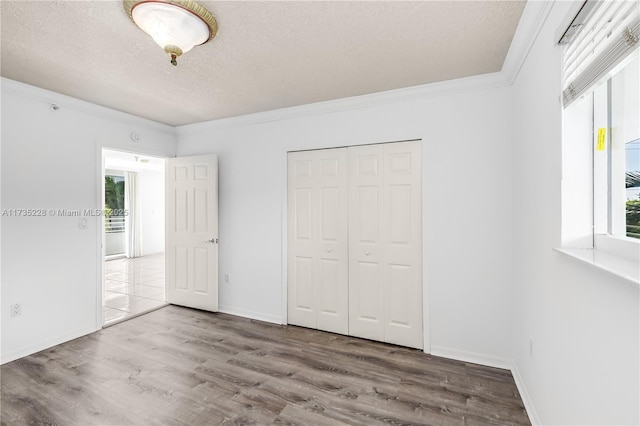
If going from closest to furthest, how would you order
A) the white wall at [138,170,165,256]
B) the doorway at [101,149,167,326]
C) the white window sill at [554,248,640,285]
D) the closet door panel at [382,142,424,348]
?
the white window sill at [554,248,640,285]
the closet door panel at [382,142,424,348]
the doorway at [101,149,167,326]
the white wall at [138,170,165,256]

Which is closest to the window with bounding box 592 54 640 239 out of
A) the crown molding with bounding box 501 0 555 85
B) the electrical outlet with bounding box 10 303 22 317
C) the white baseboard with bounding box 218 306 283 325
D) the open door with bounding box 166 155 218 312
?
the crown molding with bounding box 501 0 555 85

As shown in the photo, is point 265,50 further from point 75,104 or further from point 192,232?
point 192,232

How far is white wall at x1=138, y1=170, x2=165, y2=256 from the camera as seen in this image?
8398 millimetres

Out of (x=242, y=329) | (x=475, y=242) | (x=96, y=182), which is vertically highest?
(x=96, y=182)

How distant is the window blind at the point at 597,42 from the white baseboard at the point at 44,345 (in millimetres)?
4553

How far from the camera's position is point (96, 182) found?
3469 mm

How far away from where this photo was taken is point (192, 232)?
4.20 m

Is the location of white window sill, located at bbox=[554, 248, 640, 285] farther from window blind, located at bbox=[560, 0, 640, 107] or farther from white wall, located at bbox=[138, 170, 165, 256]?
white wall, located at bbox=[138, 170, 165, 256]

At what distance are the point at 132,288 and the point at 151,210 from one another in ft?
13.3

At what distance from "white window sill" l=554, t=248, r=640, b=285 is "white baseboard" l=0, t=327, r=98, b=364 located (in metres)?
4.30

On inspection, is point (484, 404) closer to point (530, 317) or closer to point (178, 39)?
point (530, 317)

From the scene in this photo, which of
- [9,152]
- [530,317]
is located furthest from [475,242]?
Answer: [9,152]

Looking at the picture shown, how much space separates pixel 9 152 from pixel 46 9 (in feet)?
5.68

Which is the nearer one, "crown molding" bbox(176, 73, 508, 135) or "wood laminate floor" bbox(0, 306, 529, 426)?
"wood laminate floor" bbox(0, 306, 529, 426)
